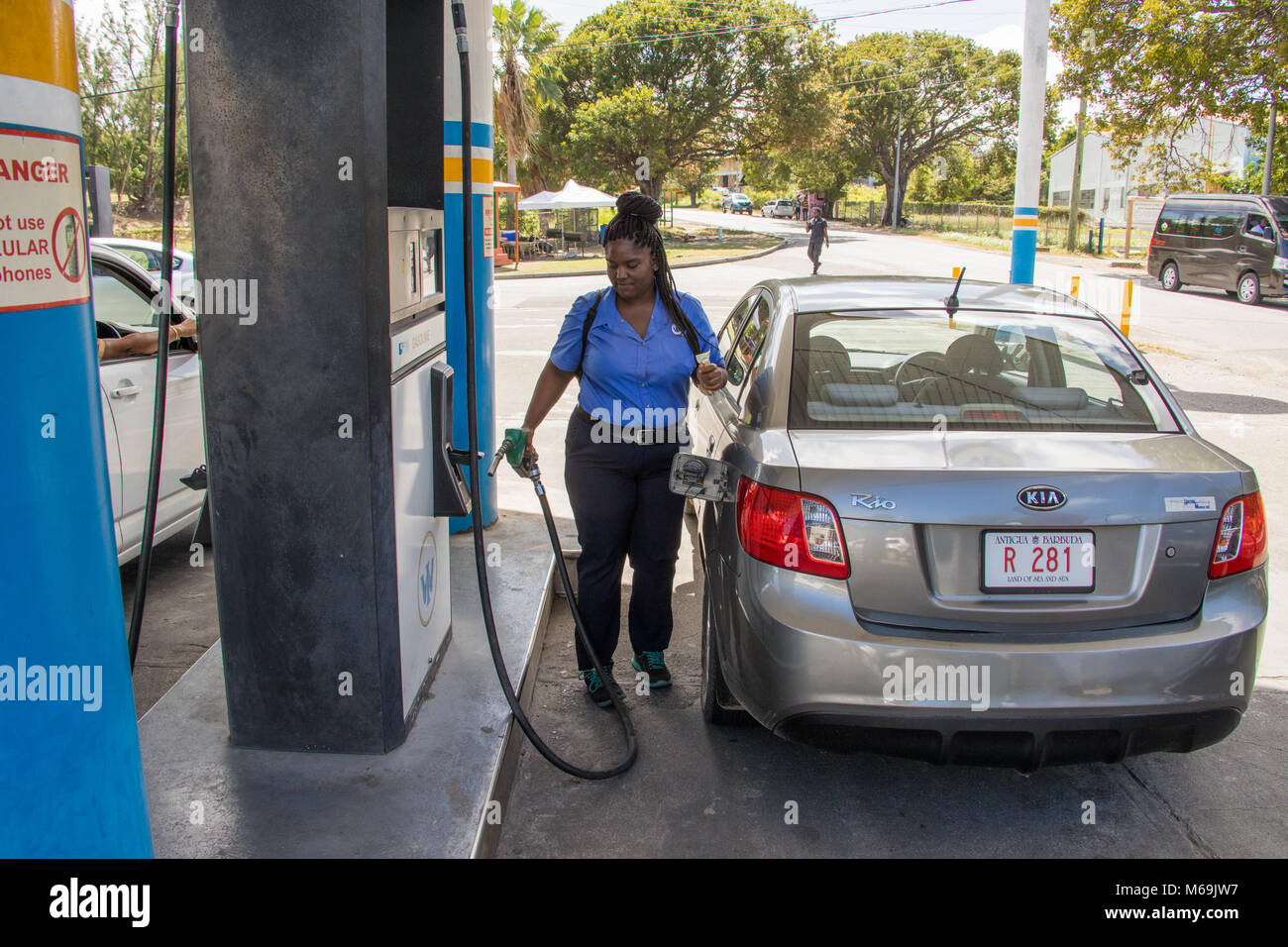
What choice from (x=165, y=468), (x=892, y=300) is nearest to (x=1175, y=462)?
(x=892, y=300)

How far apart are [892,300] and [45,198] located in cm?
296

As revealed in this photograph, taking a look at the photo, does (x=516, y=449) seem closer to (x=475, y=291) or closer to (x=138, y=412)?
(x=475, y=291)

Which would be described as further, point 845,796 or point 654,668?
point 654,668

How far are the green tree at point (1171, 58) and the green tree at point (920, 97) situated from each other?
3747 cm

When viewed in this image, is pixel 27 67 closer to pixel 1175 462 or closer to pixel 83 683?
pixel 83 683

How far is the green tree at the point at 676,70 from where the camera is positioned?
4553cm

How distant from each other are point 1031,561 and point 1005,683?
1.16ft

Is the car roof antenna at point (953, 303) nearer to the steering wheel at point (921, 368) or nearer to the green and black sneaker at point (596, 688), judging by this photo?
the steering wheel at point (921, 368)

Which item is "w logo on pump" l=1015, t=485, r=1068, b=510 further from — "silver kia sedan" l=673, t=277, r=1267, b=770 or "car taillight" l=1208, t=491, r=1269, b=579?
"car taillight" l=1208, t=491, r=1269, b=579

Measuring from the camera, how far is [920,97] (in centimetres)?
6744

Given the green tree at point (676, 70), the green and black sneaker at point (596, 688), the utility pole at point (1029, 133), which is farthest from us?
the green tree at point (676, 70)

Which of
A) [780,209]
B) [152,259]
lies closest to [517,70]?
[152,259]

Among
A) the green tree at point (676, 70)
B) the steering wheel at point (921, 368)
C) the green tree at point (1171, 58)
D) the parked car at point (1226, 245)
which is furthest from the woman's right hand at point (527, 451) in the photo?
the green tree at point (676, 70)
